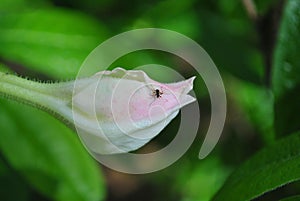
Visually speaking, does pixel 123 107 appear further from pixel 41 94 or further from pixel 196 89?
pixel 196 89

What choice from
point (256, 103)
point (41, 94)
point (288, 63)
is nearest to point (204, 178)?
point (256, 103)

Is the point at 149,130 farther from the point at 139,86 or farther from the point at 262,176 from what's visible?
the point at 262,176

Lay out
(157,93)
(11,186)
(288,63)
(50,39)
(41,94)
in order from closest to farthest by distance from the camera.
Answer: (157,93) < (41,94) < (288,63) < (50,39) < (11,186)

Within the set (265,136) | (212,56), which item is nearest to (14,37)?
(212,56)

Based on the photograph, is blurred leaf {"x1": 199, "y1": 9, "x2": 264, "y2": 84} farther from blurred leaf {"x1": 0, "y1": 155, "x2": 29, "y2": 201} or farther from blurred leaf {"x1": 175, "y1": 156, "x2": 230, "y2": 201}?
blurred leaf {"x1": 0, "y1": 155, "x2": 29, "y2": 201}

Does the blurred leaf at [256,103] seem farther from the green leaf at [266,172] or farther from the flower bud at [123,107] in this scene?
the flower bud at [123,107]

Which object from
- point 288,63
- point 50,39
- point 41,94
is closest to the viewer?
point 41,94

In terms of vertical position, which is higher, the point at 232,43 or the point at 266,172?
the point at 232,43
